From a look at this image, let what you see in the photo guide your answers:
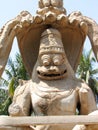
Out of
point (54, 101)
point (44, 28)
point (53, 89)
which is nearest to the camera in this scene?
point (54, 101)

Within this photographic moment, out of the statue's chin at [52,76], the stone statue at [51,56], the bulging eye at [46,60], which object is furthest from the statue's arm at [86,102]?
the bulging eye at [46,60]

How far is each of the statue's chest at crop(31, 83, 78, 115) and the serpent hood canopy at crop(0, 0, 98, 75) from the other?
0.71 meters

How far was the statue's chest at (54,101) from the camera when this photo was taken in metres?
4.85

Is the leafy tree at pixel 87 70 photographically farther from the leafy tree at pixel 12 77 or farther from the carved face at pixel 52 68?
the carved face at pixel 52 68

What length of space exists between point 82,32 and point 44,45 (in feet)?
2.13

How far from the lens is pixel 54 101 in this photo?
4.87 meters

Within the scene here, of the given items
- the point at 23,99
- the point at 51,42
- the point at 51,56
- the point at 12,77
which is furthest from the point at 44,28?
the point at 12,77

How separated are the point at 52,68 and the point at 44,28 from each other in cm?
75

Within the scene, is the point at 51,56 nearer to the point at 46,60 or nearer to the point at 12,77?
the point at 46,60

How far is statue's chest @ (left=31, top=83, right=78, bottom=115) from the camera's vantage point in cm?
485

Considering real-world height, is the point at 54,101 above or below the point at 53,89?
below

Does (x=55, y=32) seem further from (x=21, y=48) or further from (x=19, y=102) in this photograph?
(x=19, y=102)

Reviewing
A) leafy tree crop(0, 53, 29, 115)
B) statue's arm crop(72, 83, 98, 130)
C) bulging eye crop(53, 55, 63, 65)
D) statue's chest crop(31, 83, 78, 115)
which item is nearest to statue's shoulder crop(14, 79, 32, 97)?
statue's chest crop(31, 83, 78, 115)

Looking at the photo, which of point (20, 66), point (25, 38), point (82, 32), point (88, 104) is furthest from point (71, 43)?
point (20, 66)
